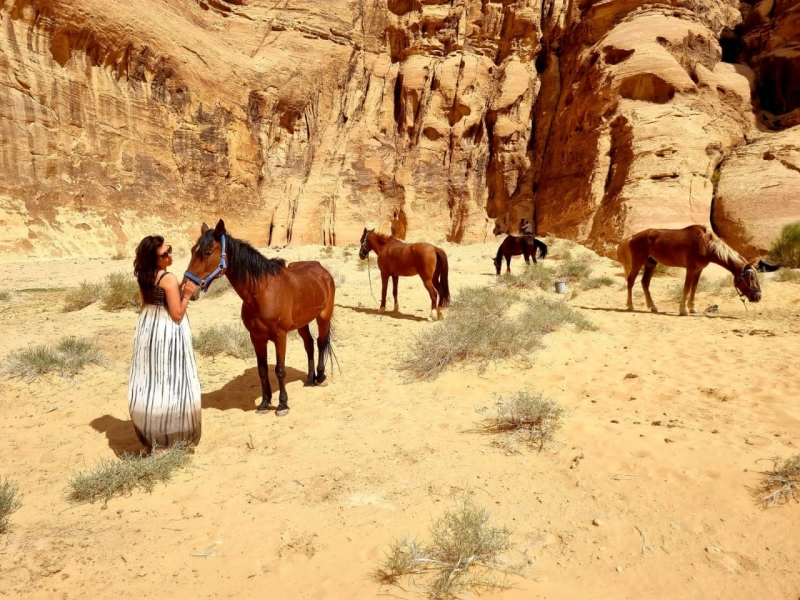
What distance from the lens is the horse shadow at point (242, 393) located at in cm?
484

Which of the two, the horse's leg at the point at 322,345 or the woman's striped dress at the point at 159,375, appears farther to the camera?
the horse's leg at the point at 322,345

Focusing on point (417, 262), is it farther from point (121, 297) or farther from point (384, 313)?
point (121, 297)

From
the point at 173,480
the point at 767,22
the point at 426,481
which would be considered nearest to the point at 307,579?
the point at 426,481

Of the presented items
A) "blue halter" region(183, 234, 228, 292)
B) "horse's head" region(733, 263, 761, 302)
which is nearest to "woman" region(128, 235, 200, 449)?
"blue halter" region(183, 234, 228, 292)

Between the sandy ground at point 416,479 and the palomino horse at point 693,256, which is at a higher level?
the palomino horse at point 693,256

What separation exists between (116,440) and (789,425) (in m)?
5.82

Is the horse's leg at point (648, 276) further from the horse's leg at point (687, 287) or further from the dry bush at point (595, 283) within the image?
the dry bush at point (595, 283)

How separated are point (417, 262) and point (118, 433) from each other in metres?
5.75

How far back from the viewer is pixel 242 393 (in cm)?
522

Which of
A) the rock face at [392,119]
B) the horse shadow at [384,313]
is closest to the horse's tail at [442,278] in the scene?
the horse shadow at [384,313]

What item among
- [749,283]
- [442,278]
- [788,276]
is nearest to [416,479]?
[442,278]

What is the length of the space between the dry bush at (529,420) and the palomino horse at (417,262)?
15.0 feet

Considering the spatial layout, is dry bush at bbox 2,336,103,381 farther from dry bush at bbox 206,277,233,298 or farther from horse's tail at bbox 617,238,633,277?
horse's tail at bbox 617,238,633,277

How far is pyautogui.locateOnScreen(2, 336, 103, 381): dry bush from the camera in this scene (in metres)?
5.07
